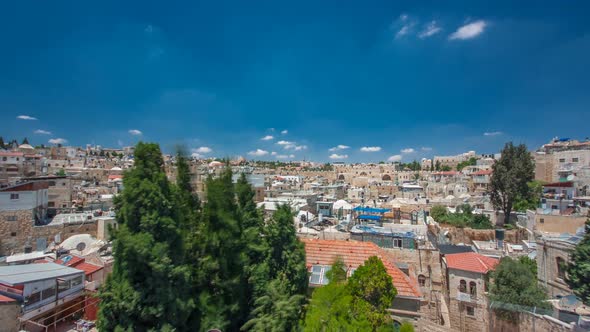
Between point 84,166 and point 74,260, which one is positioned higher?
point 84,166

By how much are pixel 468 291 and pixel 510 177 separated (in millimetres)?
16778

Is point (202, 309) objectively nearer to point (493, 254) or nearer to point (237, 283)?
point (237, 283)

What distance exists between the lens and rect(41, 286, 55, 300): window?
8.38m

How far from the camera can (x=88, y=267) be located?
11.3m

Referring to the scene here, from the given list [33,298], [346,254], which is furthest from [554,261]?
[33,298]

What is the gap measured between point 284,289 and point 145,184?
191 inches

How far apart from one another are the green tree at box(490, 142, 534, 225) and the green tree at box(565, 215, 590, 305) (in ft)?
64.5

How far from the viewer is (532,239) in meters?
20.0

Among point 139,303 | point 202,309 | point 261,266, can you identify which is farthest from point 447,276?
point 139,303

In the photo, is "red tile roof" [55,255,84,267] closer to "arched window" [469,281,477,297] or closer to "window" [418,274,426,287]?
"window" [418,274,426,287]

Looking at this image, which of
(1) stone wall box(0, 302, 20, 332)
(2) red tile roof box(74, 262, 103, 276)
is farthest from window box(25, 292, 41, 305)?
(2) red tile roof box(74, 262, 103, 276)

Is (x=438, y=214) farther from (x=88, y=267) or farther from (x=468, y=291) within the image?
(x=88, y=267)

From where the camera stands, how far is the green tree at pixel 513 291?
1101 cm

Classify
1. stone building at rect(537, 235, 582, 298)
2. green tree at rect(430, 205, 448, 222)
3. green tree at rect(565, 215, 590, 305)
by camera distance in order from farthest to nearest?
green tree at rect(430, 205, 448, 222), stone building at rect(537, 235, 582, 298), green tree at rect(565, 215, 590, 305)
